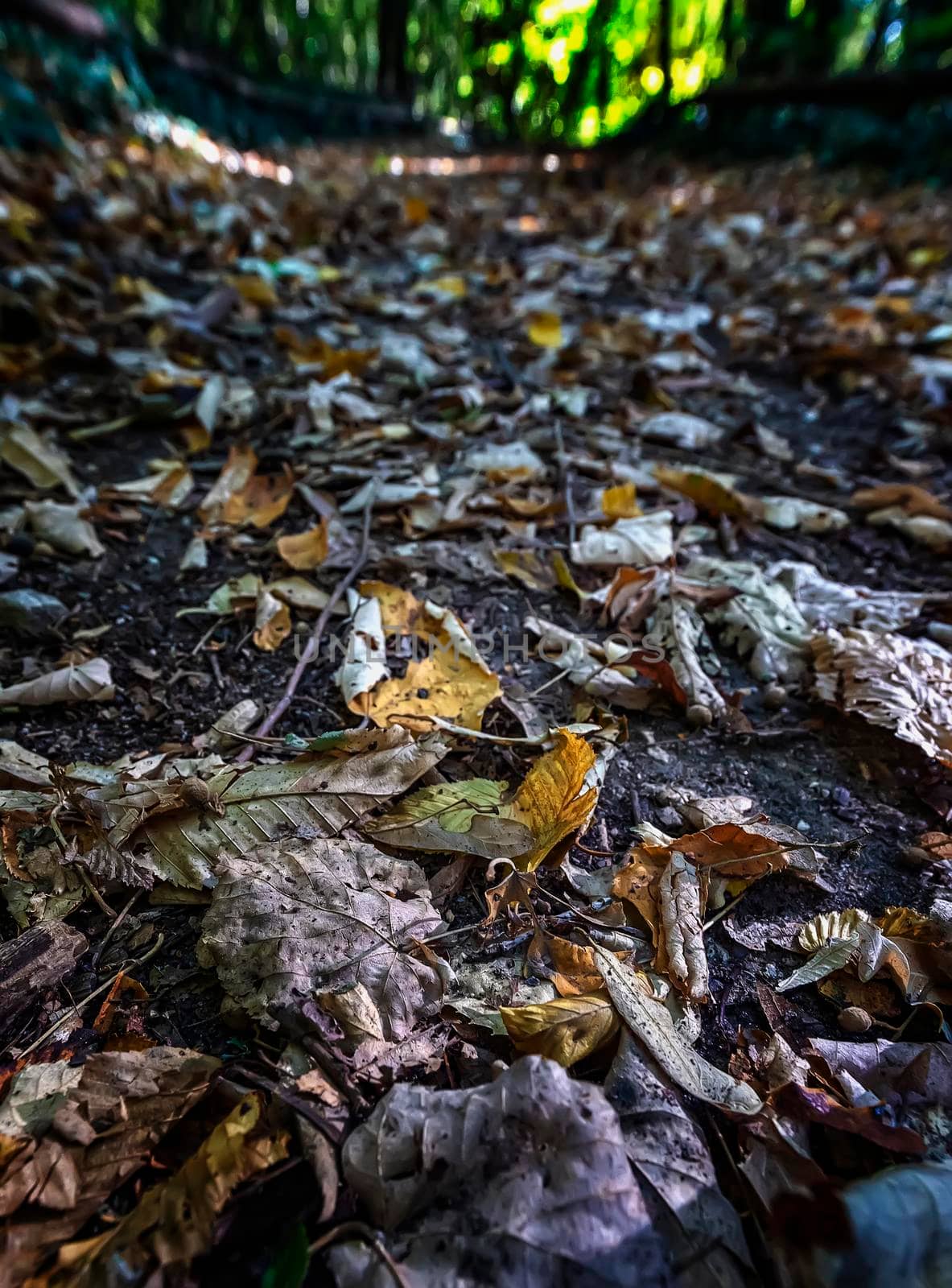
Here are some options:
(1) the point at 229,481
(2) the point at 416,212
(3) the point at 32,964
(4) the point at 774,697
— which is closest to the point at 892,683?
(4) the point at 774,697

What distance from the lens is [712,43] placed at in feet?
30.4

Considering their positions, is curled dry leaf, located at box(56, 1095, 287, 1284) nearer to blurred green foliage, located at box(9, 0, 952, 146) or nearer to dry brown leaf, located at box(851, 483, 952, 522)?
dry brown leaf, located at box(851, 483, 952, 522)

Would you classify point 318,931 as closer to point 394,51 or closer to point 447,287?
point 447,287

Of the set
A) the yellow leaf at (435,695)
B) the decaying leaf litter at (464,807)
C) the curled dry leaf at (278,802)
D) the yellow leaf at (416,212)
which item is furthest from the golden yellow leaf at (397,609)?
the yellow leaf at (416,212)

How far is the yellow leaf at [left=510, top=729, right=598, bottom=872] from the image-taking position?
1082 mm

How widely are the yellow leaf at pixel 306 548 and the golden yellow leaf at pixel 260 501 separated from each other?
14cm

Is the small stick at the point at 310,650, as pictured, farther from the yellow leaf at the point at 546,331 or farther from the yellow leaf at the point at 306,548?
the yellow leaf at the point at 546,331

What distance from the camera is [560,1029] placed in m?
0.85

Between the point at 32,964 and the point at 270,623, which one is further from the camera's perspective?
the point at 270,623

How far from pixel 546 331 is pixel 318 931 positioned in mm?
2676

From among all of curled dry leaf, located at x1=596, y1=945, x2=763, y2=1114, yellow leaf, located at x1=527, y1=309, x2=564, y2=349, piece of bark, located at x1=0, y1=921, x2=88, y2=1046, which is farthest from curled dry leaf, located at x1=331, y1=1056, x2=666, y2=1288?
yellow leaf, located at x1=527, y1=309, x2=564, y2=349

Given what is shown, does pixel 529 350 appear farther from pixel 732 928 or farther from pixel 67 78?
pixel 67 78

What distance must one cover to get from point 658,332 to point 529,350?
62 cm

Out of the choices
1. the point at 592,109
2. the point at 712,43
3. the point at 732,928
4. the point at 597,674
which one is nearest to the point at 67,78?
the point at 597,674
